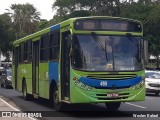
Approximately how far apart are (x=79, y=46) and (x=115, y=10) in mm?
50834

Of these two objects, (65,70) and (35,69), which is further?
(35,69)

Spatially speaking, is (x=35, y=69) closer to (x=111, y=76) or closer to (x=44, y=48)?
(x=44, y=48)

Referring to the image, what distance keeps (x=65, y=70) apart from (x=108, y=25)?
82.1 inches

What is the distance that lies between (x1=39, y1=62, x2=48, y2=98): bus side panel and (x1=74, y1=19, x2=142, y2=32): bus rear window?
3718mm

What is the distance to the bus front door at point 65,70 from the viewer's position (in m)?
15.1

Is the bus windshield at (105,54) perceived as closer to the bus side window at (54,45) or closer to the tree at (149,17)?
the bus side window at (54,45)

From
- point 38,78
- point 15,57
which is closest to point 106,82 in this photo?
point 38,78

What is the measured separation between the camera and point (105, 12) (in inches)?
2520

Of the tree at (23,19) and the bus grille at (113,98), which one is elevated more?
the tree at (23,19)

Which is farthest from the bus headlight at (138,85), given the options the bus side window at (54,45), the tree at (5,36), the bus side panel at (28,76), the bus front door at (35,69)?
the tree at (5,36)

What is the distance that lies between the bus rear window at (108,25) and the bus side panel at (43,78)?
12.2 ft

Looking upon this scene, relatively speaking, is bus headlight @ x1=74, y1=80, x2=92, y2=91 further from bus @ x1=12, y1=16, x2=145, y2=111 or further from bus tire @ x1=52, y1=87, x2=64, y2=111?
bus tire @ x1=52, y1=87, x2=64, y2=111

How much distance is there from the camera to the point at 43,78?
18719mm

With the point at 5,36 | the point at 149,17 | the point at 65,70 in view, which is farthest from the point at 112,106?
the point at 5,36
